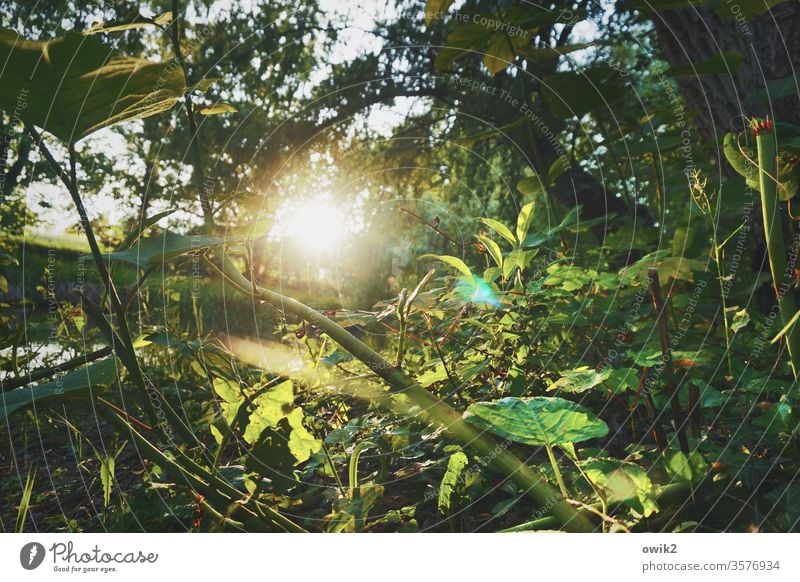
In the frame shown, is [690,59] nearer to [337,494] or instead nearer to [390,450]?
[390,450]

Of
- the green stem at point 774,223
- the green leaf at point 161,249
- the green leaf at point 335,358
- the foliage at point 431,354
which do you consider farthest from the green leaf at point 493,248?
the green leaf at point 161,249

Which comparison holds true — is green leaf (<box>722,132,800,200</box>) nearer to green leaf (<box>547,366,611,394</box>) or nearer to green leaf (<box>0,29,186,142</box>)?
green leaf (<box>547,366,611,394</box>)

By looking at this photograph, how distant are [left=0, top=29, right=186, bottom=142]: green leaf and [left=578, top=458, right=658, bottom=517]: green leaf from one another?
0.68 metres

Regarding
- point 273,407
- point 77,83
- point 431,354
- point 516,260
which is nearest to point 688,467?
point 516,260

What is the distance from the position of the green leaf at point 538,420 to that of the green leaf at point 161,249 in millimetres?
346

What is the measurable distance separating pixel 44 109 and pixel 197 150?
228mm

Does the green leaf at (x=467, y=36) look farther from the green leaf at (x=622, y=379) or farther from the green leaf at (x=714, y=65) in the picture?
the green leaf at (x=622, y=379)

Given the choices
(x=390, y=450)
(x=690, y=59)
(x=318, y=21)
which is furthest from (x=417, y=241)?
(x=390, y=450)

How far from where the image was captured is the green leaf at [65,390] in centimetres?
65

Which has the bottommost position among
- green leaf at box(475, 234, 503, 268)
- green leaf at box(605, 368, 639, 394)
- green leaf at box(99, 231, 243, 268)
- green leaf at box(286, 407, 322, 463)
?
green leaf at box(605, 368, 639, 394)

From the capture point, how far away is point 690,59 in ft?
4.67

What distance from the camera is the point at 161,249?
63 cm

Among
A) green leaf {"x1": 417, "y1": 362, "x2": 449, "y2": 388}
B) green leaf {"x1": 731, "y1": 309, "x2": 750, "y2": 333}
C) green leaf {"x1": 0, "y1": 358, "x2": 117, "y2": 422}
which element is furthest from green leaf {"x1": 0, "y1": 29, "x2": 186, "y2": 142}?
green leaf {"x1": 731, "y1": 309, "x2": 750, "y2": 333}

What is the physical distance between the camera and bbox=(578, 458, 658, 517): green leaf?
70cm
